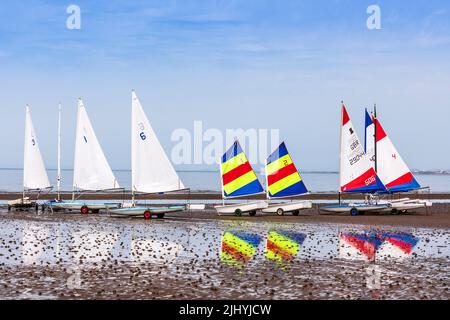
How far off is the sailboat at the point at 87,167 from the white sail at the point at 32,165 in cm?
673

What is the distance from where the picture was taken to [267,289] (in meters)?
19.0

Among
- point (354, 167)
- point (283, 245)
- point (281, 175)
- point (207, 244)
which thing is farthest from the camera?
point (281, 175)

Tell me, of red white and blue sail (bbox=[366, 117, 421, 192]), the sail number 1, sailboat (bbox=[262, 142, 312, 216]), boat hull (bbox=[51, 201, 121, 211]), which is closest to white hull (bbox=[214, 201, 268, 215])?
sailboat (bbox=[262, 142, 312, 216])

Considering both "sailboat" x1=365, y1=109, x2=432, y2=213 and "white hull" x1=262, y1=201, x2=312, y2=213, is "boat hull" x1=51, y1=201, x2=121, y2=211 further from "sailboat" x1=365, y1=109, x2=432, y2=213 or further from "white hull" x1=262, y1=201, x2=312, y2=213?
"sailboat" x1=365, y1=109, x2=432, y2=213

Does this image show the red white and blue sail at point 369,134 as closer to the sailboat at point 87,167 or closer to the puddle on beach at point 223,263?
the puddle on beach at point 223,263

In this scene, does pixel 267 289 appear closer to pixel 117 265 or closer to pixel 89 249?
pixel 117 265

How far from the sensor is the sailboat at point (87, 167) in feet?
177

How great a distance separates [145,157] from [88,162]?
7773 millimetres

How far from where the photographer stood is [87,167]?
177 feet

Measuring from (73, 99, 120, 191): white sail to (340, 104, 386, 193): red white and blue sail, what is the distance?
18868mm

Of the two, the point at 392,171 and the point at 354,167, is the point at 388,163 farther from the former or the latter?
the point at 354,167

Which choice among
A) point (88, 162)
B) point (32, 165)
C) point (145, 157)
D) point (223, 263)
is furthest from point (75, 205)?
point (223, 263)

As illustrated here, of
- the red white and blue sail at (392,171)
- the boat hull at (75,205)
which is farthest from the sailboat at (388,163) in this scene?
the boat hull at (75,205)
